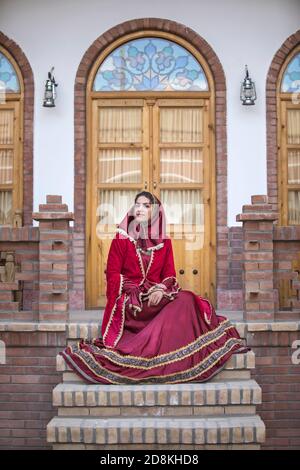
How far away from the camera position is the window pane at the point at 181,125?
718 cm

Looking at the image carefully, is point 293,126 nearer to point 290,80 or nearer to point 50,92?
point 290,80

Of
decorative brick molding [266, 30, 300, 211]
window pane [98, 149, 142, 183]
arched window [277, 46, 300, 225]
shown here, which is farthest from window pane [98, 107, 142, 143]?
arched window [277, 46, 300, 225]

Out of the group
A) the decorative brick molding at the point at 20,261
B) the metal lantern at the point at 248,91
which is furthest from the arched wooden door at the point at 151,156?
the decorative brick molding at the point at 20,261

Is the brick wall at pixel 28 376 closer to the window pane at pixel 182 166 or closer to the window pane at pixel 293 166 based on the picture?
the window pane at pixel 182 166

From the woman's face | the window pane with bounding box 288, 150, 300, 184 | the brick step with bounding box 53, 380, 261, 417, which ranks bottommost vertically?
the brick step with bounding box 53, 380, 261, 417

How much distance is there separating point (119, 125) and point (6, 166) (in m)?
1.49

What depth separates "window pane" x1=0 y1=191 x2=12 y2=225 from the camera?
714cm

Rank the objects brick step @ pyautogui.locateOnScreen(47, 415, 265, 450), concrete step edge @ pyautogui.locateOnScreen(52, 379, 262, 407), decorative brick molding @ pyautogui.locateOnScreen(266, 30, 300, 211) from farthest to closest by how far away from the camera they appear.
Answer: decorative brick molding @ pyautogui.locateOnScreen(266, 30, 300, 211)
concrete step edge @ pyautogui.locateOnScreen(52, 379, 262, 407)
brick step @ pyautogui.locateOnScreen(47, 415, 265, 450)

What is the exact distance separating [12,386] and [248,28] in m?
4.95

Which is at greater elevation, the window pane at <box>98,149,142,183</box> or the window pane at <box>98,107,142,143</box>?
the window pane at <box>98,107,142,143</box>

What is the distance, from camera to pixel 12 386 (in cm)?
511

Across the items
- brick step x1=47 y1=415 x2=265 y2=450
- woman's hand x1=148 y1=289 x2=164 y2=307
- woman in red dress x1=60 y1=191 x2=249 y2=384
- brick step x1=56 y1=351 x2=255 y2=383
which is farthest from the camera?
woman's hand x1=148 y1=289 x2=164 y2=307

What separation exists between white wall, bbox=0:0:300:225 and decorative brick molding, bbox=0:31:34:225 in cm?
6

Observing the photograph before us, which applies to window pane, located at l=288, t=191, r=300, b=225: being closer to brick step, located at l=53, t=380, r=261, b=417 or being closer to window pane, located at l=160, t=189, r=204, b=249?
window pane, located at l=160, t=189, r=204, b=249
